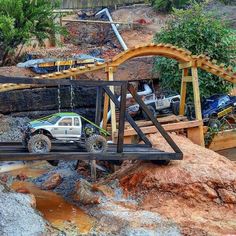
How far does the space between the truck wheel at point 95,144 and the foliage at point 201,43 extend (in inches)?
295

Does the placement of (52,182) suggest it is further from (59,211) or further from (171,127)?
(171,127)

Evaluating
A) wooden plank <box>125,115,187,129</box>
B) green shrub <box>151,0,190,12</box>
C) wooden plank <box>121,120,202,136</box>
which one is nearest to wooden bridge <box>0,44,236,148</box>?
wooden plank <box>121,120,202,136</box>

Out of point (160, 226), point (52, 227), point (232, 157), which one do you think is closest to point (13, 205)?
point (52, 227)

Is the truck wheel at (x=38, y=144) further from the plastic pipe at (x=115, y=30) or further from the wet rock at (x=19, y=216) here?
the plastic pipe at (x=115, y=30)

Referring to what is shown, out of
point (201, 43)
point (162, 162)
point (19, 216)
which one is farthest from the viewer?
point (201, 43)

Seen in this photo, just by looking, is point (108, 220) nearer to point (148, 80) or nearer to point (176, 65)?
point (176, 65)

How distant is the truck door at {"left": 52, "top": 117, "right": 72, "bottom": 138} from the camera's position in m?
11.7

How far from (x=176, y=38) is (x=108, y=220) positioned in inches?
395

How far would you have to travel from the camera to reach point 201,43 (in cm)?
1711

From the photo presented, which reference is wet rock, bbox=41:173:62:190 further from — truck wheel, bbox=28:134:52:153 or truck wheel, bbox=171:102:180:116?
truck wheel, bbox=171:102:180:116

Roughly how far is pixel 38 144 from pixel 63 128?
7.11 ft

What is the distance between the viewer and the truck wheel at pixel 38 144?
9641mm

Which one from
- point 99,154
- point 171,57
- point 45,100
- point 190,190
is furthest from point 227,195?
point 45,100

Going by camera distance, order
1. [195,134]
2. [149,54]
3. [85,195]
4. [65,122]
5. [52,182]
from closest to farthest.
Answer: [85,195], [52,182], [65,122], [149,54], [195,134]
